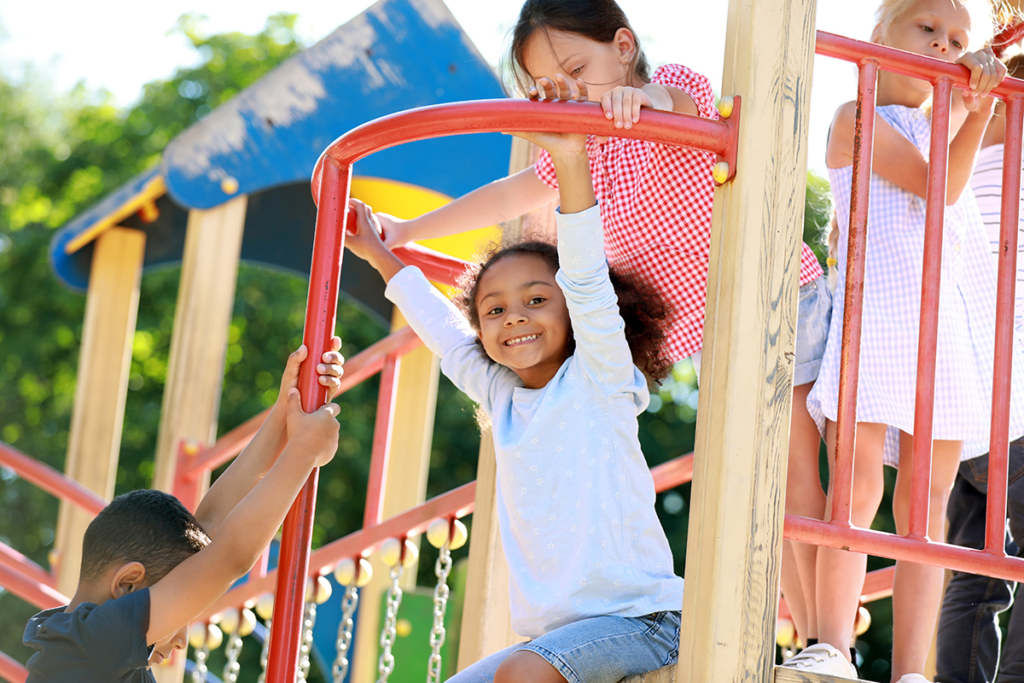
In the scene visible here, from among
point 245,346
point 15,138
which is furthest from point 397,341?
point 15,138

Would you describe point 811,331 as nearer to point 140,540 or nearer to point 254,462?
point 254,462

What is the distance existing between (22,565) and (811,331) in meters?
3.44

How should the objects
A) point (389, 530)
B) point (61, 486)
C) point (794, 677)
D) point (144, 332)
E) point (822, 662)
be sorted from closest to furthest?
point (794, 677), point (822, 662), point (389, 530), point (61, 486), point (144, 332)

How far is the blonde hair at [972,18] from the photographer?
2299 millimetres

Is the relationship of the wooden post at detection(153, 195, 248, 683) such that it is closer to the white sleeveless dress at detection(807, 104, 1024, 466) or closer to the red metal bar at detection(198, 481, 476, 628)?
the red metal bar at detection(198, 481, 476, 628)

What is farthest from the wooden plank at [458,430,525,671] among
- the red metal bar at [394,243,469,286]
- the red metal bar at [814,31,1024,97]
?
the red metal bar at [814,31,1024,97]

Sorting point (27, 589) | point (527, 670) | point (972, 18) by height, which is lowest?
point (527, 670)

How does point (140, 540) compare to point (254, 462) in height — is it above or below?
below

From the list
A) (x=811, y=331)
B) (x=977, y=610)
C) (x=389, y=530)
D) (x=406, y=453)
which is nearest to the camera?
(x=811, y=331)

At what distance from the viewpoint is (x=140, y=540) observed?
1.84m

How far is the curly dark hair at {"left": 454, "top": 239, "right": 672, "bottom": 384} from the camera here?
6.83 feet

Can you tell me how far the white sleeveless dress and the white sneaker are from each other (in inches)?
18.6

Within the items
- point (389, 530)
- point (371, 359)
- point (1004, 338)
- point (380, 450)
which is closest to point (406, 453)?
point (371, 359)

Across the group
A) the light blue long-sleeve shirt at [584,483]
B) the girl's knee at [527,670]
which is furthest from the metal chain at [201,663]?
the girl's knee at [527,670]
